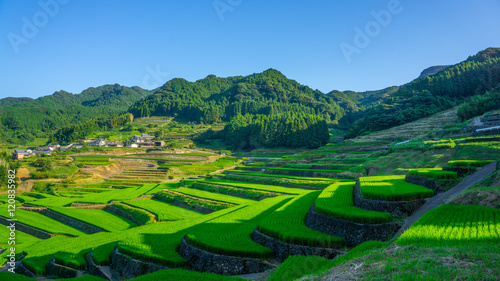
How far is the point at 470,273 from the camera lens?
18.0 feet

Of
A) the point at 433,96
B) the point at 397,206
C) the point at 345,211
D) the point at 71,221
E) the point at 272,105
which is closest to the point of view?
the point at 345,211

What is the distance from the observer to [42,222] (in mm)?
26469

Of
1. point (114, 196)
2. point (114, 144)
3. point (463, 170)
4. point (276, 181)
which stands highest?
point (114, 144)

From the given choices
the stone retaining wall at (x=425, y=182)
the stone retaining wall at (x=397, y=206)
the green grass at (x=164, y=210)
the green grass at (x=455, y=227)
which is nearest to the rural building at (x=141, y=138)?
the green grass at (x=164, y=210)

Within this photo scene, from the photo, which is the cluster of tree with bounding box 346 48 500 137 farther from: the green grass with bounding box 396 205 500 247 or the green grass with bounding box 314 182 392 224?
the green grass with bounding box 396 205 500 247

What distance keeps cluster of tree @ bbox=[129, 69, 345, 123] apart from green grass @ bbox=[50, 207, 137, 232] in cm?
8661

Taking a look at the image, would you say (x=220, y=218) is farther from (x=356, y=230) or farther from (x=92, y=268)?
(x=356, y=230)

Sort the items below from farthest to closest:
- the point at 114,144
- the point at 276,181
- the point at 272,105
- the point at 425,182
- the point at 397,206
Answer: the point at 272,105, the point at 114,144, the point at 276,181, the point at 425,182, the point at 397,206

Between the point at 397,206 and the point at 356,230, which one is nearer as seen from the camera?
the point at 356,230

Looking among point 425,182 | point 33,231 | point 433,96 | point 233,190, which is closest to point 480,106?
point 433,96

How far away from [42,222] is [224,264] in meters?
23.0

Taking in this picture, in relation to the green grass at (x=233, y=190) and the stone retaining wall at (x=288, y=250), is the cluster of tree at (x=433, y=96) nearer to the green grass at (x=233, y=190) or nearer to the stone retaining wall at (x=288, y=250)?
the green grass at (x=233, y=190)

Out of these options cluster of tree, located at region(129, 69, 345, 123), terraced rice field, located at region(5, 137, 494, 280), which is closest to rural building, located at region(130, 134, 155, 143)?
cluster of tree, located at region(129, 69, 345, 123)

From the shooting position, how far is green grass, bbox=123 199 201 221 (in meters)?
24.7
